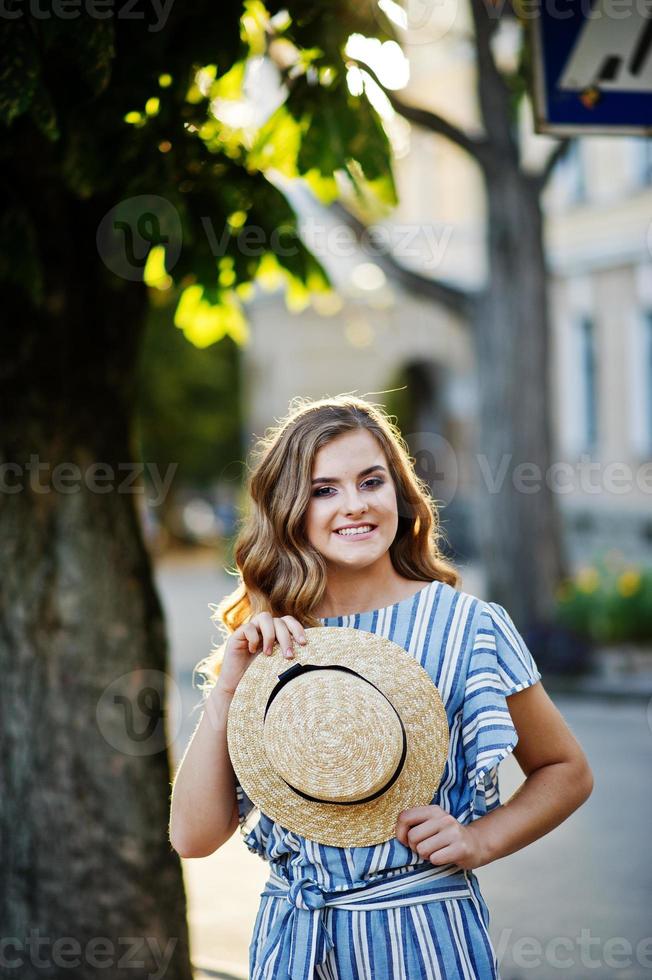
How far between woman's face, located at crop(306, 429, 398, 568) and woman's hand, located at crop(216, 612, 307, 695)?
0.18 metres

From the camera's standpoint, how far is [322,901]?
2139 mm

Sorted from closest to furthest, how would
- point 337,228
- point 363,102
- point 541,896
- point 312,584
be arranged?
1. point 312,584
2. point 363,102
3. point 541,896
4. point 337,228

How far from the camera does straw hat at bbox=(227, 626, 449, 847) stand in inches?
80.8

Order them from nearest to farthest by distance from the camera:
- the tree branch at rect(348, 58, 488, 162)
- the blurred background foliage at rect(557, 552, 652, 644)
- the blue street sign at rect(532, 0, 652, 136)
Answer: the blue street sign at rect(532, 0, 652, 136) < the tree branch at rect(348, 58, 488, 162) < the blurred background foliage at rect(557, 552, 652, 644)

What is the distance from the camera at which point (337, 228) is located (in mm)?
12000

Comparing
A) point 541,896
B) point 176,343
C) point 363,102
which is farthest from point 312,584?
point 176,343

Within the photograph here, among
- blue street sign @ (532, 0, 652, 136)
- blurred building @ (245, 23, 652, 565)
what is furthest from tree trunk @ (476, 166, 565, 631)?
blue street sign @ (532, 0, 652, 136)

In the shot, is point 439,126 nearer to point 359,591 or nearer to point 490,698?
point 359,591

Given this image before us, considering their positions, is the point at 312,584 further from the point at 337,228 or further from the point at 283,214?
the point at 337,228

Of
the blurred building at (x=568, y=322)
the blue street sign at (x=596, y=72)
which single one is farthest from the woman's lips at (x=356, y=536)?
the blurred building at (x=568, y=322)

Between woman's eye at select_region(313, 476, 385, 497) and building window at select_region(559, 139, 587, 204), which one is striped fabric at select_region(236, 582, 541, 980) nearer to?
woman's eye at select_region(313, 476, 385, 497)

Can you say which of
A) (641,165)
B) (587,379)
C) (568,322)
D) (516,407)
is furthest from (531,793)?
A: (568,322)

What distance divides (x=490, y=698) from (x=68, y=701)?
6.31 feet

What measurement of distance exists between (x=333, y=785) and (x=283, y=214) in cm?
225
